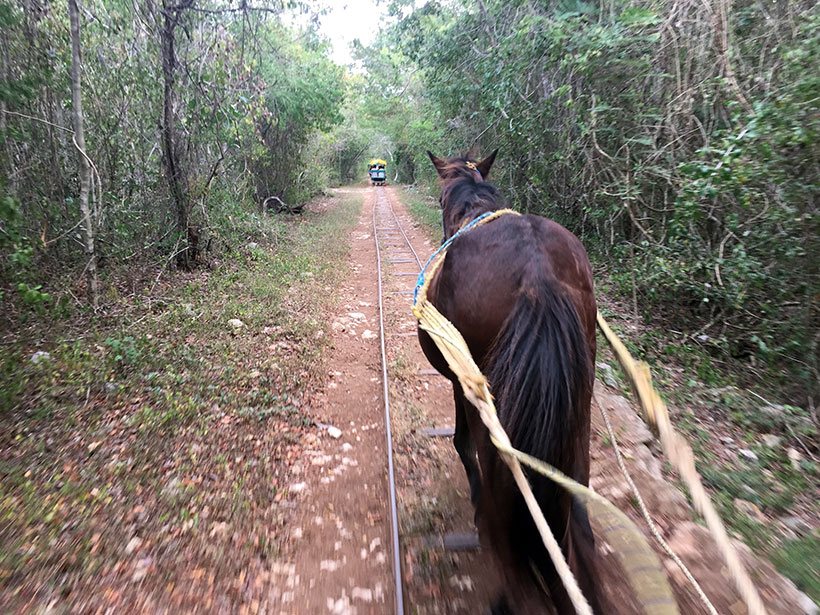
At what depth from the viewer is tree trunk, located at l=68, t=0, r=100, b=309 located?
5.58 metres

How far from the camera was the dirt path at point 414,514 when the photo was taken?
268 cm

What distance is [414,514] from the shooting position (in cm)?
335

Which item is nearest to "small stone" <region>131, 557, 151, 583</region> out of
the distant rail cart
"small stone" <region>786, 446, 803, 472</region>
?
"small stone" <region>786, 446, 803, 472</region>

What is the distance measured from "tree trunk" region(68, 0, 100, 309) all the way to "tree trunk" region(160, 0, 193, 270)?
1.40m

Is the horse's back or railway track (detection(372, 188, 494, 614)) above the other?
the horse's back

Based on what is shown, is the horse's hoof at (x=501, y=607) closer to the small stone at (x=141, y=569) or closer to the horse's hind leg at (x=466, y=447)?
the horse's hind leg at (x=466, y=447)

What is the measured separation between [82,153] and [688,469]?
6802mm

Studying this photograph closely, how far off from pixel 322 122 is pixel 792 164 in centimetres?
1541

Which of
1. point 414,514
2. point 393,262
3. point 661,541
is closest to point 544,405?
point 661,541

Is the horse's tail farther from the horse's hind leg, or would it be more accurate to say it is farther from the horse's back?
the horse's hind leg

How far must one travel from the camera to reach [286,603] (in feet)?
8.92

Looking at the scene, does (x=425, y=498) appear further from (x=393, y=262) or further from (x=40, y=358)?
(x=393, y=262)

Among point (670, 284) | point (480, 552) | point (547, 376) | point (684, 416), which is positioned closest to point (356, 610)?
point (480, 552)

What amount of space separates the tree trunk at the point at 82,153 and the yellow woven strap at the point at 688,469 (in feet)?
21.1
